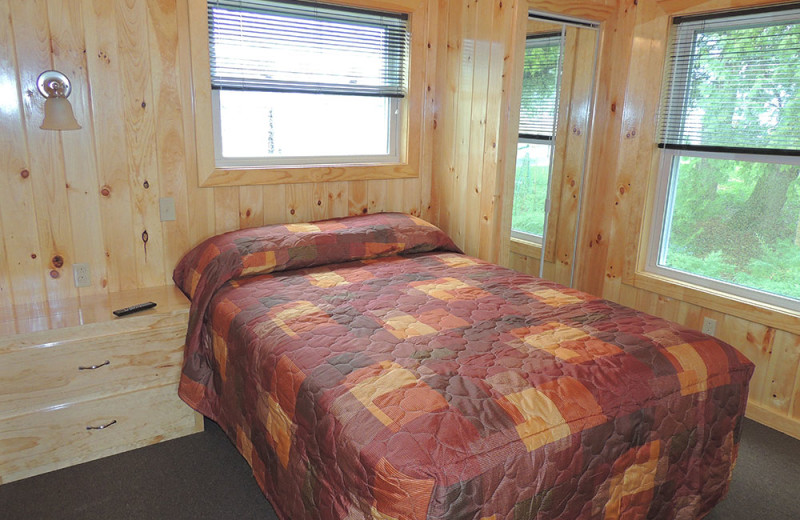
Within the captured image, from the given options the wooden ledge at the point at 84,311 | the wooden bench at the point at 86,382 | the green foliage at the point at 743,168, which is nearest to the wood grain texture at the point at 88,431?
the wooden bench at the point at 86,382

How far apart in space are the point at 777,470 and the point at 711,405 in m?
0.91

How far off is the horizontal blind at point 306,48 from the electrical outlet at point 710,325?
202 centimetres

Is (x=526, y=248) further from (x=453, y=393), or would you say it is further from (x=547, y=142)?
(x=453, y=393)

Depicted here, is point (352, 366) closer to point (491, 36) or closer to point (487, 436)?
point (487, 436)

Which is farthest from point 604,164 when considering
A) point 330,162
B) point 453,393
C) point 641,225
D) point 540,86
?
point 453,393

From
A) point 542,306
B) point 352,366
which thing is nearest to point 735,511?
point 542,306

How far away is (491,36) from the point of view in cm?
288

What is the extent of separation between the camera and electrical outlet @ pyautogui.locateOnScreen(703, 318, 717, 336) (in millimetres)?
2814

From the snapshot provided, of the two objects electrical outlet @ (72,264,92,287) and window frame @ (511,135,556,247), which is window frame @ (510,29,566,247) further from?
electrical outlet @ (72,264,92,287)

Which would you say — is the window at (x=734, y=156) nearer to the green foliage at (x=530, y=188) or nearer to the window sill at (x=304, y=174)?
the green foliage at (x=530, y=188)

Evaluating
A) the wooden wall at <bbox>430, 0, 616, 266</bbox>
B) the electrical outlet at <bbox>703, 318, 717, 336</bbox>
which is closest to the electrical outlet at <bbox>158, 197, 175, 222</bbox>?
the wooden wall at <bbox>430, 0, 616, 266</bbox>

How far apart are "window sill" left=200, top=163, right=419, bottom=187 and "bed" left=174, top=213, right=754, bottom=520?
16.6 inches

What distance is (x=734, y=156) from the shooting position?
2680 mm

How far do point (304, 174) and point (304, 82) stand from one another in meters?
0.47
